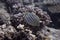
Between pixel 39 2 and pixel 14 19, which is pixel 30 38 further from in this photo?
pixel 39 2

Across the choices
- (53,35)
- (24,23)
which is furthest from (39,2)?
(24,23)

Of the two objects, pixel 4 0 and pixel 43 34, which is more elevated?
pixel 4 0

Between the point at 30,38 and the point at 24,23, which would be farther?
the point at 24,23

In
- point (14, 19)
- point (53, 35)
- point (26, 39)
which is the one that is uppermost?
point (14, 19)

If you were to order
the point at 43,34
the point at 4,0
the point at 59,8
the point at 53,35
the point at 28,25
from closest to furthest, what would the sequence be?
the point at 28,25 < the point at 43,34 < the point at 53,35 < the point at 59,8 < the point at 4,0

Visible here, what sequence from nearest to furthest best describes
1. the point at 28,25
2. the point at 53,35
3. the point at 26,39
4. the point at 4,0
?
1. the point at 26,39
2. the point at 28,25
3. the point at 53,35
4. the point at 4,0

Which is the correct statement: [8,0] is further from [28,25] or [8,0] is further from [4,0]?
[28,25]

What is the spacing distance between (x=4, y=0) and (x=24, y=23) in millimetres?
3278

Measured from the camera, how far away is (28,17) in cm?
425

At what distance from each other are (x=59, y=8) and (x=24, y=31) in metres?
3.28

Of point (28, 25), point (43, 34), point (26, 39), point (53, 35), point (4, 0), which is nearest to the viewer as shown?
point (26, 39)

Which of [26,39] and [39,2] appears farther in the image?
[39,2]

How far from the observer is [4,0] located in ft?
23.2

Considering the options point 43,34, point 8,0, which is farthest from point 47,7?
point 43,34
